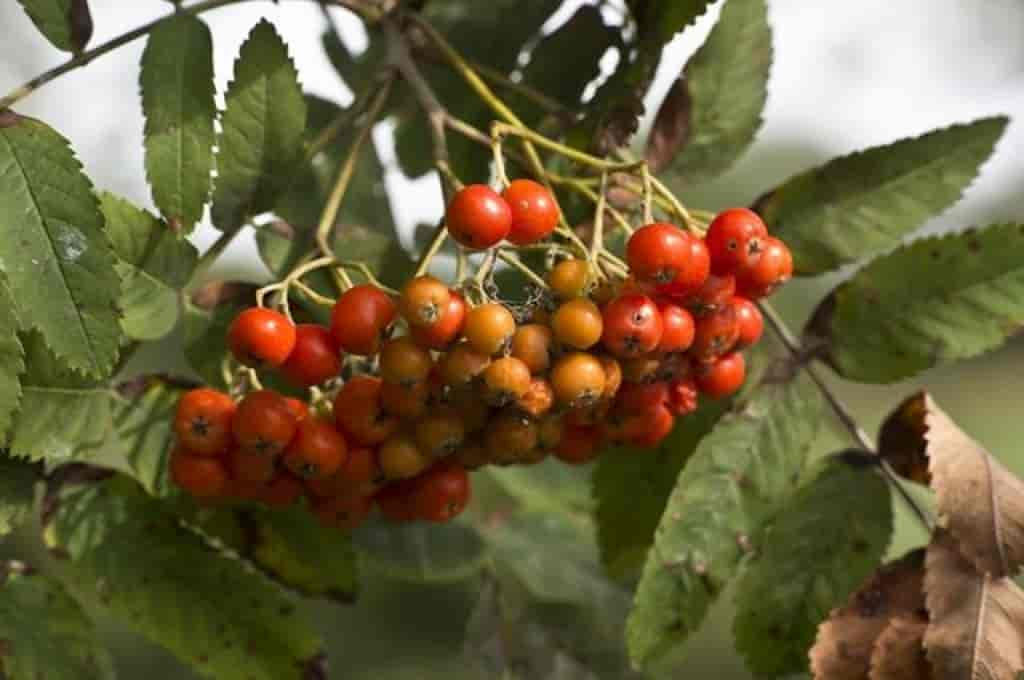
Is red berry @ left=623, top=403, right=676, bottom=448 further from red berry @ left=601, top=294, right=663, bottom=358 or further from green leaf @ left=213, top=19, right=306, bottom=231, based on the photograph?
green leaf @ left=213, top=19, right=306, bottom=231

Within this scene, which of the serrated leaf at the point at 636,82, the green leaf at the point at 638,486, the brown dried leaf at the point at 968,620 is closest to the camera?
the brown dried leaf at the point at 968,620

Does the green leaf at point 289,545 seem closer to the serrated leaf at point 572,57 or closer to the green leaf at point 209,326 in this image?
the green leaf at point 209,326

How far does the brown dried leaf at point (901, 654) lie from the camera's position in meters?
1.19

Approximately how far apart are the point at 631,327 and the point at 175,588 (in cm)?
51

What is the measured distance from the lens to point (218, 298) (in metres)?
1.36

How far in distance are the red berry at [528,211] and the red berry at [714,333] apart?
159mm

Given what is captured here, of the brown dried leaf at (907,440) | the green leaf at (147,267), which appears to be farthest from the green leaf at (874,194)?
the green leaf at (147,267)

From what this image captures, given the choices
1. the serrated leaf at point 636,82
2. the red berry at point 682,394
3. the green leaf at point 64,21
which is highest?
the green leaf at point 64,21

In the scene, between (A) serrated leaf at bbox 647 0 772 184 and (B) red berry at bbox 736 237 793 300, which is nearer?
(B) red berry at bbox 736 237 793 300

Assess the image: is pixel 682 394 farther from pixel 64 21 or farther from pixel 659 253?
pixel 64 21

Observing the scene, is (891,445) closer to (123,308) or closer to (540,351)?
(540,351)

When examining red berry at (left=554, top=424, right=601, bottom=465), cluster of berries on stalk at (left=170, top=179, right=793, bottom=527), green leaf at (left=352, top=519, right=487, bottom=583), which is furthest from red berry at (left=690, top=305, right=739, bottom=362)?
green leaf at (left=352, top=519, right=487, bottom=583)

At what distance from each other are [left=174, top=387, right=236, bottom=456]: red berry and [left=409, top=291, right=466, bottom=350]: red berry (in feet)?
0.70

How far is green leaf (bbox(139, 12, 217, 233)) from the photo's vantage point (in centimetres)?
126
